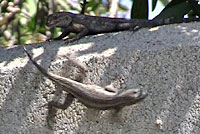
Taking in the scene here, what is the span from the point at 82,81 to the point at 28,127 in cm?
39

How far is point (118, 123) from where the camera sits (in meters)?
4.02

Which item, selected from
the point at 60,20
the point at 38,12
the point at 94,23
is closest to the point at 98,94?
the point at 94,23

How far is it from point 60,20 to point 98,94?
39.6 inches

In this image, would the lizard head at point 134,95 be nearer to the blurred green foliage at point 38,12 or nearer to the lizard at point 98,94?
the lizard at point 98,94

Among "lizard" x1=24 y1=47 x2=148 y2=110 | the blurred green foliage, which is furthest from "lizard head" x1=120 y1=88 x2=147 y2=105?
the blurred green foliage

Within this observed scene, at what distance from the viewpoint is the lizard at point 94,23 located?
455 cm

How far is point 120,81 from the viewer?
405 centimetres

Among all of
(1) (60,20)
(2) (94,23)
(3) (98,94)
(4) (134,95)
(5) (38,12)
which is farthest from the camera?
(5) (38,12)

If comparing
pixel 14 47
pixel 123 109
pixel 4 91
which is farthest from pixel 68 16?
pixel 123 109

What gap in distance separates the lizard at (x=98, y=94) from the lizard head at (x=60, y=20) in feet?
2.31

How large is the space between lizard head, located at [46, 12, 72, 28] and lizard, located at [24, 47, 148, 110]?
70 centimetres

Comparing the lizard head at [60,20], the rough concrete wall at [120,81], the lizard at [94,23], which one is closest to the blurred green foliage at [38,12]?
the lizard at [94,23]

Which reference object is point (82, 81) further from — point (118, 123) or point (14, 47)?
point (14, 47)

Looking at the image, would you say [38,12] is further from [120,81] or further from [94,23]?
[120,81]
